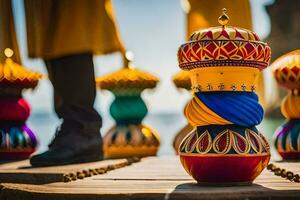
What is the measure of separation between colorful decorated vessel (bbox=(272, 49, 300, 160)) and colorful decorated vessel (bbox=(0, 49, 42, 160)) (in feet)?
4.08

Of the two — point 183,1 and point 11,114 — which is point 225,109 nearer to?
point 11,114

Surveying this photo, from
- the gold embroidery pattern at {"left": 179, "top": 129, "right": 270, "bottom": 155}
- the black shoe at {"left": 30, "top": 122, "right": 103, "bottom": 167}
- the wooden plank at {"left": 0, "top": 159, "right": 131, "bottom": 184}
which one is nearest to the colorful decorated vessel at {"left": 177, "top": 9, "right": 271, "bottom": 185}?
the gold embroidery pattern at {"left": 179, "top": 129, "right": 270, "bottom": 155}

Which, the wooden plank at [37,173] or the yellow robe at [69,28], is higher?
the yellow robe at [69,28]

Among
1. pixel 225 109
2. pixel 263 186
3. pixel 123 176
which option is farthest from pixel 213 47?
pixel 123 176

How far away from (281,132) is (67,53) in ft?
3.60

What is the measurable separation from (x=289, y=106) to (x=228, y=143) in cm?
162

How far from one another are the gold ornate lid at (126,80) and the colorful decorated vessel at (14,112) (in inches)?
25.1

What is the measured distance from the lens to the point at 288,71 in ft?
12.9

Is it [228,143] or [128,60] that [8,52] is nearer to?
[128,60]

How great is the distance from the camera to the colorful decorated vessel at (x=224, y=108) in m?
2.46

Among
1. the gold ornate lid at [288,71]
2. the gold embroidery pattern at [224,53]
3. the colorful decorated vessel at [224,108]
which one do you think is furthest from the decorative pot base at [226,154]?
the gold ornate lid at [288,71]

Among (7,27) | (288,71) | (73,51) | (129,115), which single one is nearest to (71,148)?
(73,51)

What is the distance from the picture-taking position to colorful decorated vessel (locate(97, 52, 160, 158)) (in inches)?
188

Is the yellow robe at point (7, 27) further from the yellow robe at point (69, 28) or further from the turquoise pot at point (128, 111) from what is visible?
the turquoise pot at point (128, 111)
